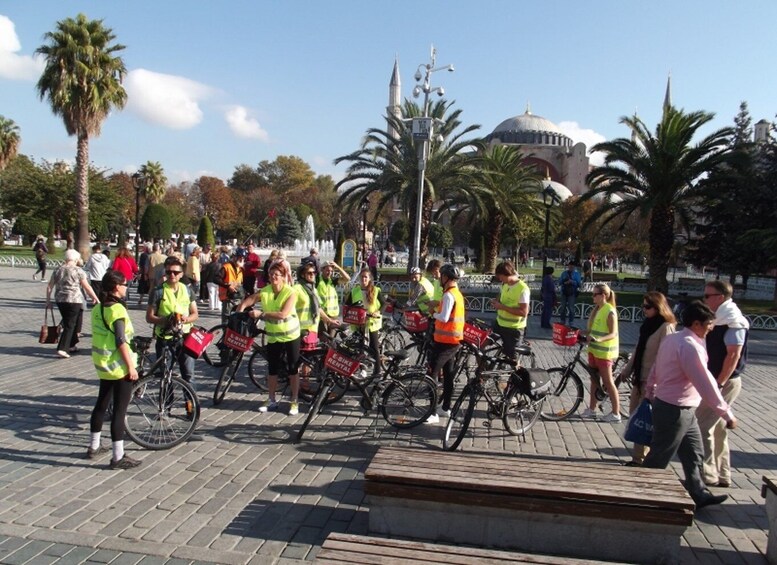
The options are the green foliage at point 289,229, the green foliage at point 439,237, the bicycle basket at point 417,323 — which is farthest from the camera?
the green foliage at point 289,229

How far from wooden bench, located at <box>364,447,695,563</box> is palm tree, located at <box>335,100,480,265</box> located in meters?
19.2

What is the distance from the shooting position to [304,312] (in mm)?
7445

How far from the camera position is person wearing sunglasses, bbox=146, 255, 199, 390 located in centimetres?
658

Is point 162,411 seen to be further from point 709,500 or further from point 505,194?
point 505,194

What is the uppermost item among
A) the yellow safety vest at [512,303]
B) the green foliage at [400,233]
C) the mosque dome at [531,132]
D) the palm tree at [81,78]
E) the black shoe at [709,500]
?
the mosque dome at [531,132]

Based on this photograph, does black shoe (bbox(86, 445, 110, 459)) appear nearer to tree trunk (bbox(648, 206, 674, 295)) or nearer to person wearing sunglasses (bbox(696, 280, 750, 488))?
person wearing sunglasses (bbox(696, 280, 750, 488))

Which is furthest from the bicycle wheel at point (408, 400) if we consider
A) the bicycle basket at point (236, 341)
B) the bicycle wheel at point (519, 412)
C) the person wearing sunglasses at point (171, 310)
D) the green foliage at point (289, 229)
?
the green foliage at point (289, 229)

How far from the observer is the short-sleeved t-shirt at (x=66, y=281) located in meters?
9.50

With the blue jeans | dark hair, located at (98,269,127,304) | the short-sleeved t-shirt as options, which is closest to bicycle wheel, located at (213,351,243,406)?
dark hair, located at (98,269,127,304)

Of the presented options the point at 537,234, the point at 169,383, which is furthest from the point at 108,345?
the point at 537,234

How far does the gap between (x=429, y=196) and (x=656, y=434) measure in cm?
1994

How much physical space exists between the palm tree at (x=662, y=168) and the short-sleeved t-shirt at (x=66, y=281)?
675 inches

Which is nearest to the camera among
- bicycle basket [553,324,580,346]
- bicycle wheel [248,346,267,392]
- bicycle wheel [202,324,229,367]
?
bicycle basket [553,324,580,346]

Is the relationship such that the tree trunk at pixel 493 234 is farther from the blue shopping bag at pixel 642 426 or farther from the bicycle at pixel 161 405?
the blue shopping bag at pixel 642 426
